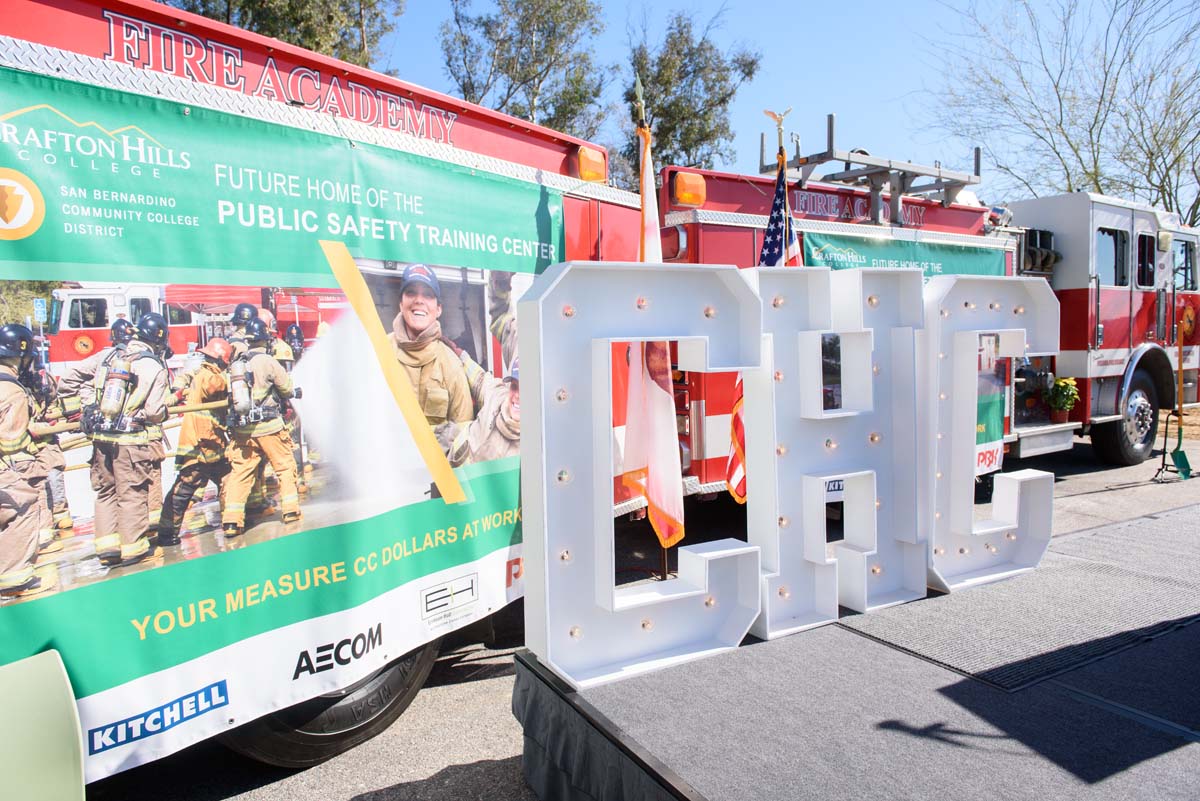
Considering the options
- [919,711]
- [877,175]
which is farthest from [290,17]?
[919,711]

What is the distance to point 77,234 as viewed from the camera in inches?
87.0

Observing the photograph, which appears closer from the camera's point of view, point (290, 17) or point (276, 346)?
point (276, 346)

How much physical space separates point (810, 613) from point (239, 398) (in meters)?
2.14

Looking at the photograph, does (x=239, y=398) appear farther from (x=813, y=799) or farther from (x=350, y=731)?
(x=813, y=799)

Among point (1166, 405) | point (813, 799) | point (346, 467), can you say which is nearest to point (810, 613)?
point (813, 799)

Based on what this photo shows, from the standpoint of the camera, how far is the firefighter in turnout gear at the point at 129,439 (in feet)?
7.44

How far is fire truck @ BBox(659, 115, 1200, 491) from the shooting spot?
5.47 metres

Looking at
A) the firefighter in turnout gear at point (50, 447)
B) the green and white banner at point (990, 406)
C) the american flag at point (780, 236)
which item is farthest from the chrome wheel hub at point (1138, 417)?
the firefighter in turnout gear at point (50, 447)

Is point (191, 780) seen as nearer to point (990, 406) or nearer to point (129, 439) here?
point (129, 439)

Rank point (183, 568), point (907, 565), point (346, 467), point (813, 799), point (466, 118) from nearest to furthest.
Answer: point (813, 799), point (183, 568), point (346, 467), point (907, 565), point (466, 118)

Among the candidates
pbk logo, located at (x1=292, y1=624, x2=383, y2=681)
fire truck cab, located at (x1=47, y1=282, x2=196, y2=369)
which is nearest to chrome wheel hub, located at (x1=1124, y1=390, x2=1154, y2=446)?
pbk logo, located at (x1=292, y1=624, x2=383, y2=681)

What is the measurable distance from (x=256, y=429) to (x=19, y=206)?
92 centimetres

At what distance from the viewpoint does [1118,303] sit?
918 centimetres

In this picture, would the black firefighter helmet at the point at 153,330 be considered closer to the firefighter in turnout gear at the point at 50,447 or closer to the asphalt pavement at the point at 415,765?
the firefighter in turnout gear at the point at 50,447
